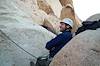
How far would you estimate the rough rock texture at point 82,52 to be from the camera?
5.98 m

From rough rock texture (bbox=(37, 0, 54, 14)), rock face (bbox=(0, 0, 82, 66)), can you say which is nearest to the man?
rock face (bbox=(0, 0, 82, 66))

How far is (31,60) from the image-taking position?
9.27m

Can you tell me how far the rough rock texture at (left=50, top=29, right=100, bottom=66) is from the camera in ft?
19.6

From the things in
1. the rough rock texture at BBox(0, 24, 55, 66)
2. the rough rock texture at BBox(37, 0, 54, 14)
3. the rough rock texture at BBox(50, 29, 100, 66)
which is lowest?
the rough rock texture at BBox(37, 0, 54, 14)

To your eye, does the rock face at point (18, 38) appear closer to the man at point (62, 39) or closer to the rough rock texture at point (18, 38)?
the rough rock texture at point (18, 38)

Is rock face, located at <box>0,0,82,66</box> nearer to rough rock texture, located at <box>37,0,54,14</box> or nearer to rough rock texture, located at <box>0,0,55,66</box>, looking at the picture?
rough rock texture, located at <box>0,0,55,66</box>

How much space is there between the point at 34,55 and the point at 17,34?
1.03 m

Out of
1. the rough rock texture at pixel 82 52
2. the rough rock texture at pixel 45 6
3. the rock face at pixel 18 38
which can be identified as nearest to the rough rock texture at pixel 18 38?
the rock face at pixel 18 38

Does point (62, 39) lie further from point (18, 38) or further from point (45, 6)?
point (45, 6)

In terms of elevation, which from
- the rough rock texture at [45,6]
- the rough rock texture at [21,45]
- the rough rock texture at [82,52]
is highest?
the rough rock texture at [82,52]

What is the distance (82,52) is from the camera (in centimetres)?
614

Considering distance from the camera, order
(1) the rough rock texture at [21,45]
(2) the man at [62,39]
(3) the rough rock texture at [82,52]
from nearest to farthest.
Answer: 1. (3) the rough rock texture at [82,52]
2. (2) the man at [62,39]
3. (1) the rough rock texture at [21,45]

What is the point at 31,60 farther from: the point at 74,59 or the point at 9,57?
the point at 74,59

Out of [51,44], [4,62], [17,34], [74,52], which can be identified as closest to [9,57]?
[4,62]
